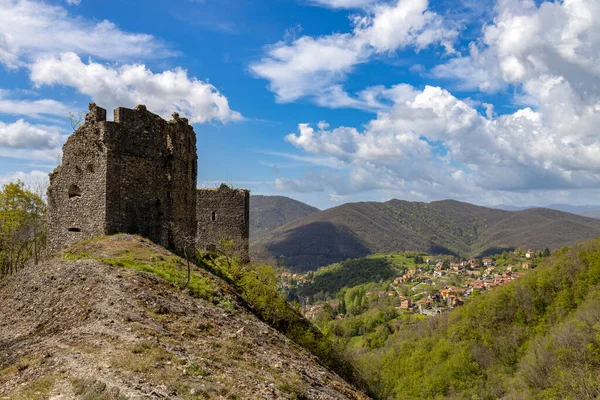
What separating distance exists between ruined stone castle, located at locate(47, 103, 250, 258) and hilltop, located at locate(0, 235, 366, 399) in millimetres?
3777

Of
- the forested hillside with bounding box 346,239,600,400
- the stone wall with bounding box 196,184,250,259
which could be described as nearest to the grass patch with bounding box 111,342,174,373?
the stone wall with bounding box 196,184,250,259

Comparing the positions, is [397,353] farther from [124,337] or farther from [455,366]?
[124,337]

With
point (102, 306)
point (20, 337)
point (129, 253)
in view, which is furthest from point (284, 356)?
point (129, 253)

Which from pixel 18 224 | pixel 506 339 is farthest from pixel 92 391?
pixel 506 339

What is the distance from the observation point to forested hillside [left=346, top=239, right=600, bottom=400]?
52.3 metres

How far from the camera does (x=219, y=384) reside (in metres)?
7.66

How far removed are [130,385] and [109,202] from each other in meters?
13.3

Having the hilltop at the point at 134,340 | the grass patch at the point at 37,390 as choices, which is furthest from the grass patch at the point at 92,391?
the grass patch at the point at 37,390

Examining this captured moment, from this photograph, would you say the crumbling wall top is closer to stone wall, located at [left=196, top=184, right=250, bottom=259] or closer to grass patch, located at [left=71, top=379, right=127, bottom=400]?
stone wall, located at [left=196, top=184, right=250, bottom=259]

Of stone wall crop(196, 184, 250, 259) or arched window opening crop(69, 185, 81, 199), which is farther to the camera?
stone wall crop(196, 184, 250, 259)

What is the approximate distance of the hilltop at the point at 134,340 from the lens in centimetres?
704

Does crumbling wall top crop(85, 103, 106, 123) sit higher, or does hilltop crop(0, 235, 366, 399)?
crumbling wall top crop(85, 103, 106, 123)

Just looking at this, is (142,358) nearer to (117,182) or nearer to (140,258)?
(140,258)

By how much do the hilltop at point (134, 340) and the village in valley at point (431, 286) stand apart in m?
108
